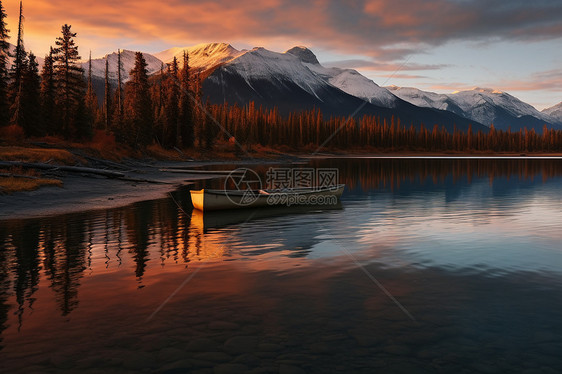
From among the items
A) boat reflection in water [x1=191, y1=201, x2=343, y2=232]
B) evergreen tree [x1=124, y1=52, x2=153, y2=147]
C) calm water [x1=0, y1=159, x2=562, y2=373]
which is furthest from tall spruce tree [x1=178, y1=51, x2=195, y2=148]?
calm water [x1=0, y1=159, x2=562, y2=373]

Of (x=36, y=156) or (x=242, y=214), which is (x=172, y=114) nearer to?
(x=36, y=156)

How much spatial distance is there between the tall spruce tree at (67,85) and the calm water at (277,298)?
45.8m

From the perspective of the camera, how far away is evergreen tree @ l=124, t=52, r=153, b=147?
70875mm

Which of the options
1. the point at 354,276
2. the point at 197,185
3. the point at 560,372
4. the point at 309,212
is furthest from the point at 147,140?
the point at 560,372

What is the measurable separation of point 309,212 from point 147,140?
5860 cm

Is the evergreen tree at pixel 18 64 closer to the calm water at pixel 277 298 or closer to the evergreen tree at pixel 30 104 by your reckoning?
the evergreen tree at pixel 30 104

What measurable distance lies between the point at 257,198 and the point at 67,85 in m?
49.4

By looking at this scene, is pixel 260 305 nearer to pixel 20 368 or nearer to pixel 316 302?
pixel 316 302

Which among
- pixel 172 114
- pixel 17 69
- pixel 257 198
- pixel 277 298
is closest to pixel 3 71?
pixel 17 69

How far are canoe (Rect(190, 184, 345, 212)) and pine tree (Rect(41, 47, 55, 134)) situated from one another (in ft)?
145

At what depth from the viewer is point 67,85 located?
212 ft

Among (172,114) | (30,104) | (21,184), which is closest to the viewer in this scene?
(21,184)

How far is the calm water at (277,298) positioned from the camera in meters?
8.20

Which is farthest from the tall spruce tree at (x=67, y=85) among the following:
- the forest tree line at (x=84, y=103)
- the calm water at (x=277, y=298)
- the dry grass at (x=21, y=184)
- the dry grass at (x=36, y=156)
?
the calm water at (x=277, y=298)
